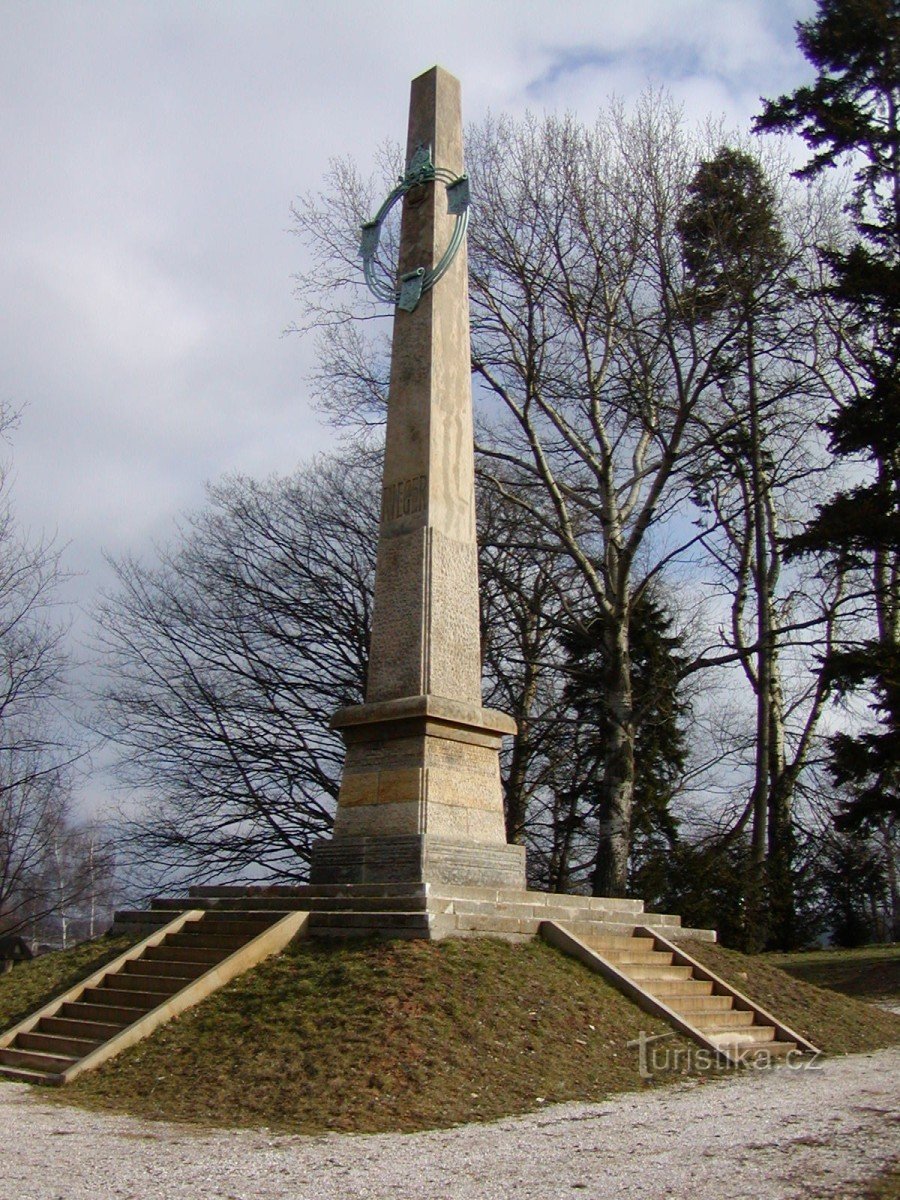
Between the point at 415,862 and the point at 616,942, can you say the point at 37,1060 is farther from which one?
the point at 616,942

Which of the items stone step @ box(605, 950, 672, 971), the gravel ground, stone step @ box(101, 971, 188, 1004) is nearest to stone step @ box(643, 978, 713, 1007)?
stone step @ box(605, 950, 672, 971)

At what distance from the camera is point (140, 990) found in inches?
408

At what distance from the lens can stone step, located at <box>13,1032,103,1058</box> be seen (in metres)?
9.23

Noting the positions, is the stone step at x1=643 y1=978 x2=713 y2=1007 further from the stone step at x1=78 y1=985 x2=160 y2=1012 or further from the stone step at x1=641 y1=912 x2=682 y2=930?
the stone step at x1=78 y1=985 x2=160 y2=1012

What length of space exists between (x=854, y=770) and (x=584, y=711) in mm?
9201

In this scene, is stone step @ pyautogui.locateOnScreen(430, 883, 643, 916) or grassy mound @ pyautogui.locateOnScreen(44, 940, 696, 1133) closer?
grassy mound @ pyautogui.locateOnScreen(44, 940, 696, 1133)

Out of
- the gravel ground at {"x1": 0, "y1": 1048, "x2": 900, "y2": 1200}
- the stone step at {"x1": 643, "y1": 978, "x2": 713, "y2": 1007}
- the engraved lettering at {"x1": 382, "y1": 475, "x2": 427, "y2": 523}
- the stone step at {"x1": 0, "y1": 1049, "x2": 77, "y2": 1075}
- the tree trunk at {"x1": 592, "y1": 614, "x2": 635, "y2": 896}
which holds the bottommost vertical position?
the gravel ground at {"x1": 0, "y1": 1048, "x2": 900, "y2": 1200}

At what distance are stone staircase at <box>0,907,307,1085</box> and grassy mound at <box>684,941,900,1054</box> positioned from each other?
460 cm

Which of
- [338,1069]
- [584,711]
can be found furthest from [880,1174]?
[584,711]

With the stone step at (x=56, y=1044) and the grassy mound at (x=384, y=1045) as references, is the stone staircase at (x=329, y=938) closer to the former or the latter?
the stone step at (x=56, y=1044)

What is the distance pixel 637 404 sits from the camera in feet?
63.8

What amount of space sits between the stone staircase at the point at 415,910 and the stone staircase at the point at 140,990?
366mm

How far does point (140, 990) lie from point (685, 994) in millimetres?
4982

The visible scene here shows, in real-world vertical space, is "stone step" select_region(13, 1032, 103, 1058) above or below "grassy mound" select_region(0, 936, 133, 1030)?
below
